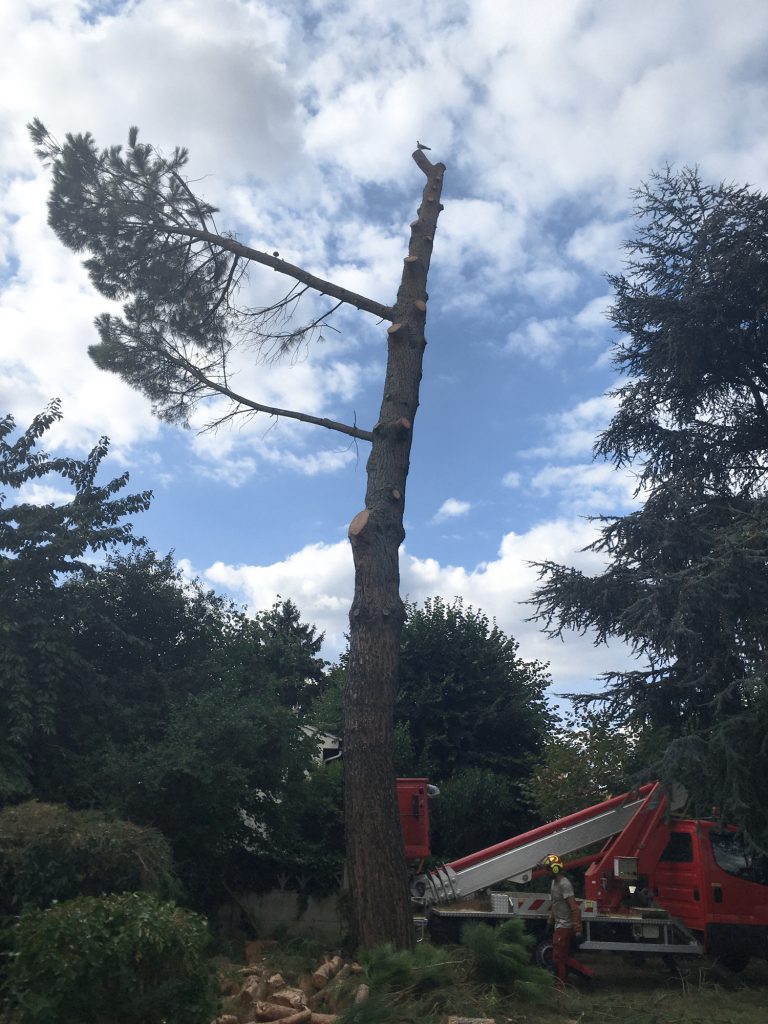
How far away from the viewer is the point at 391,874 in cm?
870

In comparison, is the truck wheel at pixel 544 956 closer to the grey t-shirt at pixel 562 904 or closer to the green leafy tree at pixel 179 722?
the grey t-shirt at pixel 562 904

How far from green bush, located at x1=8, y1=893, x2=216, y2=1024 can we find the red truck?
5980 millimetres

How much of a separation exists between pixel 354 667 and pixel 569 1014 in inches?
149

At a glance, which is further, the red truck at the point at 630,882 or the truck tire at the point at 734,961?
the truck tire at the point at 734,961

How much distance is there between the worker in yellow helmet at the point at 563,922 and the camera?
10.4m

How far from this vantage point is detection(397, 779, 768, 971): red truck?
36.4ft

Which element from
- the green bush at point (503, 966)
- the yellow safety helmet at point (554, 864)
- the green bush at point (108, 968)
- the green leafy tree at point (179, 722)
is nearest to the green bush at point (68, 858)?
the green bush at point (108, 968)

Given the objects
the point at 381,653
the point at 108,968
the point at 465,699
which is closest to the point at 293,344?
the point at 381,653

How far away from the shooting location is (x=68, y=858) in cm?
750

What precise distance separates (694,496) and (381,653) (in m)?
9.30

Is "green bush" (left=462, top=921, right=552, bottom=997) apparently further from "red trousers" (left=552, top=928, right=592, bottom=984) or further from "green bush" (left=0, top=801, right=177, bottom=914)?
"green bush" (left=0, top=801, right=177, bottom=914)

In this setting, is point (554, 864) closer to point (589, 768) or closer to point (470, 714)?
point (589, 768)

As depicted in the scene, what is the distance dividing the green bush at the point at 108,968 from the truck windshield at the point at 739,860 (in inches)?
329

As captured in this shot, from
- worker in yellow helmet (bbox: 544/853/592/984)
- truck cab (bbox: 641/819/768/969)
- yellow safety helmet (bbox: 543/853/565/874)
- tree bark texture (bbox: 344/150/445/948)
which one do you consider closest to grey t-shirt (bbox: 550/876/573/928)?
worker in yellow helmet (bbox: 544/853/592/984)
